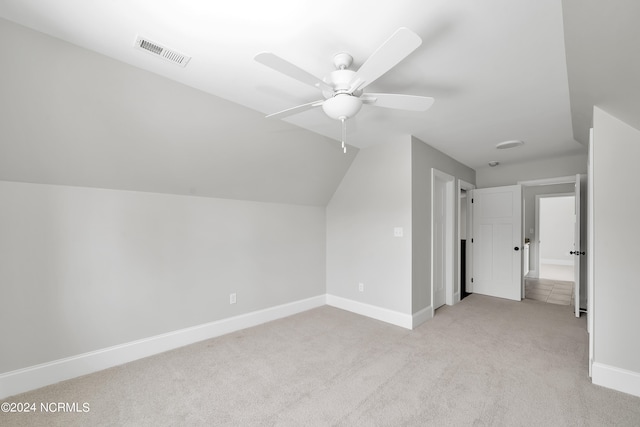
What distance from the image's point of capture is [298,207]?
4.07m

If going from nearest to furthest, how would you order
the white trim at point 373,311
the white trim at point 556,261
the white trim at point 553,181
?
the white trim at point 373,311 → the white trim at point 553,181 → the white trim at point 556,261

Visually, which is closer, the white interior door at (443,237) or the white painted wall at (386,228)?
the white painted wall at (386,228)

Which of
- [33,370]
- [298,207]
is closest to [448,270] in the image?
[298,207]

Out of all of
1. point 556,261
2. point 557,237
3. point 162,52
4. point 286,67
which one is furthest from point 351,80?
point 556,261

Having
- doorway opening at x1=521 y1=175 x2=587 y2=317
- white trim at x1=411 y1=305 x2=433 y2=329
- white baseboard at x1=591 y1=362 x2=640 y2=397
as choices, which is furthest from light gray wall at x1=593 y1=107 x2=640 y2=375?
doorway opening at x1=521 y1=175 x2=587 y2=317

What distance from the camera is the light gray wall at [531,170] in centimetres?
426

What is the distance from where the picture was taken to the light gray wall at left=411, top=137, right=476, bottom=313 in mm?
3441

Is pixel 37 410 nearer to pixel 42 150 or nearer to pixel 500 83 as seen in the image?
pixel 42 150

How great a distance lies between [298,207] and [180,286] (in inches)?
73.1

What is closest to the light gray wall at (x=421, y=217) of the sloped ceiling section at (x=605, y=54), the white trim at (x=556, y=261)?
the sloped ceiling section at (x=605, y=54)

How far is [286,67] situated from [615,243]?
9.19 ft

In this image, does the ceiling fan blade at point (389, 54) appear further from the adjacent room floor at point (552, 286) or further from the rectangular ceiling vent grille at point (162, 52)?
the adjacent room floor at point (552, 286)

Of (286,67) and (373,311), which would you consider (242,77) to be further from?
(373,311)

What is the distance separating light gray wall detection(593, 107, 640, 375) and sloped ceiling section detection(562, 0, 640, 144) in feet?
0.55
